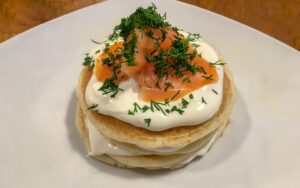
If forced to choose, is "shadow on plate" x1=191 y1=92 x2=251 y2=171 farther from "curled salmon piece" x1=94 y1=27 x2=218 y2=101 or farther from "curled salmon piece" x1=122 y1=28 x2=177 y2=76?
"curled salmon piece" x1=122 y1=28 x2=177 y2=76

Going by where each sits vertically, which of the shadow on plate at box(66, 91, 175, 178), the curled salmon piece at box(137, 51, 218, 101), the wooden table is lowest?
the shadow on plate at box(66, 91, 175, 178)

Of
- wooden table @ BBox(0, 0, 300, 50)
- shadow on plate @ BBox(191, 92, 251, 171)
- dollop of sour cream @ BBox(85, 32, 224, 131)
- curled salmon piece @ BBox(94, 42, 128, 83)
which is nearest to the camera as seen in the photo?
dollop of sour cream @ BBox(85, 32, 224, 131)

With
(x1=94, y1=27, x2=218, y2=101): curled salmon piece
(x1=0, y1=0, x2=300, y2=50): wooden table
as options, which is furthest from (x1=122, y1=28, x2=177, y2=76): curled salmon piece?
(x1=0, y1=0, x2=300, y2=50): wooden table

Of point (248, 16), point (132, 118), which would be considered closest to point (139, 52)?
point (132, 118)

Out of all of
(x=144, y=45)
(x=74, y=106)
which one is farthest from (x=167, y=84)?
(x=74, y=106)

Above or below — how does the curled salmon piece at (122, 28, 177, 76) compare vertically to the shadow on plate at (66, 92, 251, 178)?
above

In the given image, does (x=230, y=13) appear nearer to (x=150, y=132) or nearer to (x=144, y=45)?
(x=144, y=45)

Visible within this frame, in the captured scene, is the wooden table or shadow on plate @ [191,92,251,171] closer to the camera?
shadow on plate @ [191,92,251,171]
